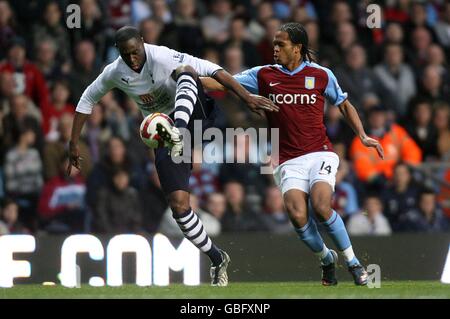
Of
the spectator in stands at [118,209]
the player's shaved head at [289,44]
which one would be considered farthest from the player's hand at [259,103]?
the spectator in stands at [118,209]

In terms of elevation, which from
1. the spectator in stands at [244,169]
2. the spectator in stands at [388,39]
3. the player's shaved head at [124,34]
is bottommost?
the spectator in stands at [244,169]

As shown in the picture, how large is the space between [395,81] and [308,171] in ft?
18.9

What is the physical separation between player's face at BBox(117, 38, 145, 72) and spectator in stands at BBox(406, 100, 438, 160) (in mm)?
5854

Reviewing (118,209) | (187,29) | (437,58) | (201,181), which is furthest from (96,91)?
(437,58)

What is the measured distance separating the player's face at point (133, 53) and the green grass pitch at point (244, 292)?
1811 millimetres

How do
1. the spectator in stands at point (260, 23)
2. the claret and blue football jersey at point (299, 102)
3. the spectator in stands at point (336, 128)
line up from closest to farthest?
the claret and blue football jersey at point (299, 102)
the spectator in stands at point (336, 128)
the spectator in stands at point (260, 23)

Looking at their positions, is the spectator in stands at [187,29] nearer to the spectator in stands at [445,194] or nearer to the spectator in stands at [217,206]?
Result: the spectator in stands at [217,206]

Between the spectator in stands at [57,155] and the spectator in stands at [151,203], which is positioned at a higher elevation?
the spectator in stands at [57,155]

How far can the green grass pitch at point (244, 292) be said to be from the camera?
973cm

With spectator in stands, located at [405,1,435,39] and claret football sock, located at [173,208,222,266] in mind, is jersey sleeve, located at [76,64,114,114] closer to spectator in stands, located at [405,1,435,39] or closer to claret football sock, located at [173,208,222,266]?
claret football sock, located at [173,208,222,266]

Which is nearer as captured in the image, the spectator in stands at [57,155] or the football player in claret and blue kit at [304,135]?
the football player in claret and blue kit at [304,135]

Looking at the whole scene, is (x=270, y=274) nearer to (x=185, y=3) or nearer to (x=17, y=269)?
(x=17, y=269)

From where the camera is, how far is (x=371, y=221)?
14195mm
